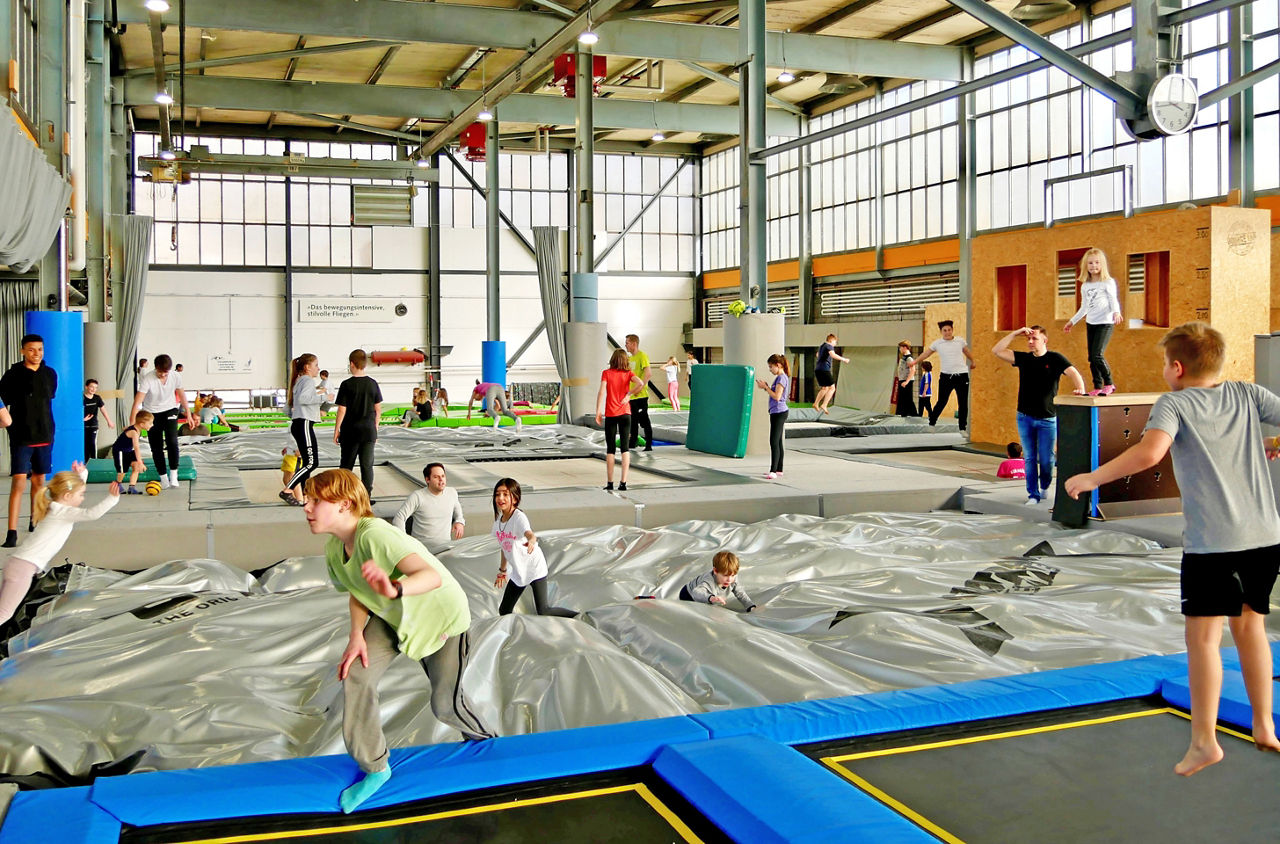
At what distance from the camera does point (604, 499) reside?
10.6 metres

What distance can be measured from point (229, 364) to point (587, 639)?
27623mm

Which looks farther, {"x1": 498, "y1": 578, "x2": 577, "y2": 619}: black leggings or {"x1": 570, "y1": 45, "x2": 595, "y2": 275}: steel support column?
{"x1": 570, "y1": 45, "x2": 595, "y2": 275}: steel support column

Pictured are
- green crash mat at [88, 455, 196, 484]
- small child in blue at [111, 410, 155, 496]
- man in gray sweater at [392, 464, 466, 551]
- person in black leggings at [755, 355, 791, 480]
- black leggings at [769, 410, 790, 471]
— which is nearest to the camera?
man in gray sweater at [392, 464, 466, 551]

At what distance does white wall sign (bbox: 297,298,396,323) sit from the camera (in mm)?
31562

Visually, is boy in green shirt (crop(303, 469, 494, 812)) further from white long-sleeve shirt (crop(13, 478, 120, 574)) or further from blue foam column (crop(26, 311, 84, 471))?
blue foam column (crop(26, 311, 84, 471))

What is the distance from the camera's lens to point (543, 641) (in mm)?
5887

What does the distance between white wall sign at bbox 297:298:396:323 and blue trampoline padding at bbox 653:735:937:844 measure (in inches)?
1154

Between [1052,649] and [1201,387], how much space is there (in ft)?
7.94

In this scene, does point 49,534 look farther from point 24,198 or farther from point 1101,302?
point 1101,302

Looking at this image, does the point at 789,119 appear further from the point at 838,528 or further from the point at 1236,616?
the point at 1236,616

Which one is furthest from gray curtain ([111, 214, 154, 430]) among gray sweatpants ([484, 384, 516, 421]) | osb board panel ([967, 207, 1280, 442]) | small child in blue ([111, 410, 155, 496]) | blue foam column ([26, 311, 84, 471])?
osb board panel ([967, 207, 1280, 442])

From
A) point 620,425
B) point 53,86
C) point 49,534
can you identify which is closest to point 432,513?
point 49,534

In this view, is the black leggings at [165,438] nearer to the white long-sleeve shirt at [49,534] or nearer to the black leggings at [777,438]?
the white long-sleeve shirt at [49,534]

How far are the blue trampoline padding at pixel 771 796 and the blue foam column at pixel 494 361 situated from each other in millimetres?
19635
